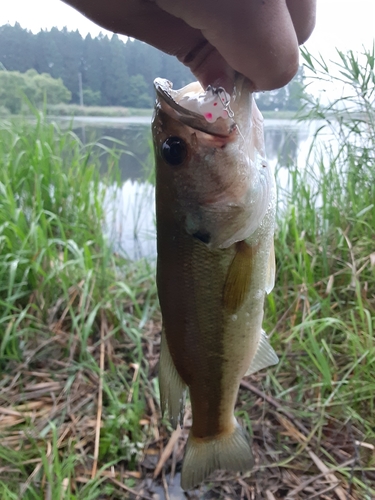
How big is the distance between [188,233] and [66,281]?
1.42 meters

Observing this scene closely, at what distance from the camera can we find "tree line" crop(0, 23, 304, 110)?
286 centimetres

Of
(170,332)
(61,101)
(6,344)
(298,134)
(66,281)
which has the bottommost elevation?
(6,344)

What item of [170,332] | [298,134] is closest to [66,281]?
[170,332]

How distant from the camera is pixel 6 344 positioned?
201cm

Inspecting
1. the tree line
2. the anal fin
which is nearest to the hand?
the anal fin

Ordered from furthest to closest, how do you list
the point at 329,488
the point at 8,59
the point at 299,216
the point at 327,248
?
the point at 8,59 → the point at 299,216 → the point at 327,248 → the point at 329,488

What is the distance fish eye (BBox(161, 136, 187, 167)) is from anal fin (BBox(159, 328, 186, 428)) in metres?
0.50

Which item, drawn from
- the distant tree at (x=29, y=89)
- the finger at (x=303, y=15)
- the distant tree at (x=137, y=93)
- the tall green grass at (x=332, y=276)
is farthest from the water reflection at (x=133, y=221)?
the finger at (x=303, y=15)

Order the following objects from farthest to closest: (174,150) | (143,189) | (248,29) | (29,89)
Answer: (143,189), (29,89), (174,150), (248,29)

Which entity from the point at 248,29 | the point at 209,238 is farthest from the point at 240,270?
the point at 248,29

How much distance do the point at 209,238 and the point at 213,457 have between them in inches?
29.2

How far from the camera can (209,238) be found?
3.35ft

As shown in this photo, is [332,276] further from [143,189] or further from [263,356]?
[143,189]

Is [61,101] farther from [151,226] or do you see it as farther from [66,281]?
[66,281]
